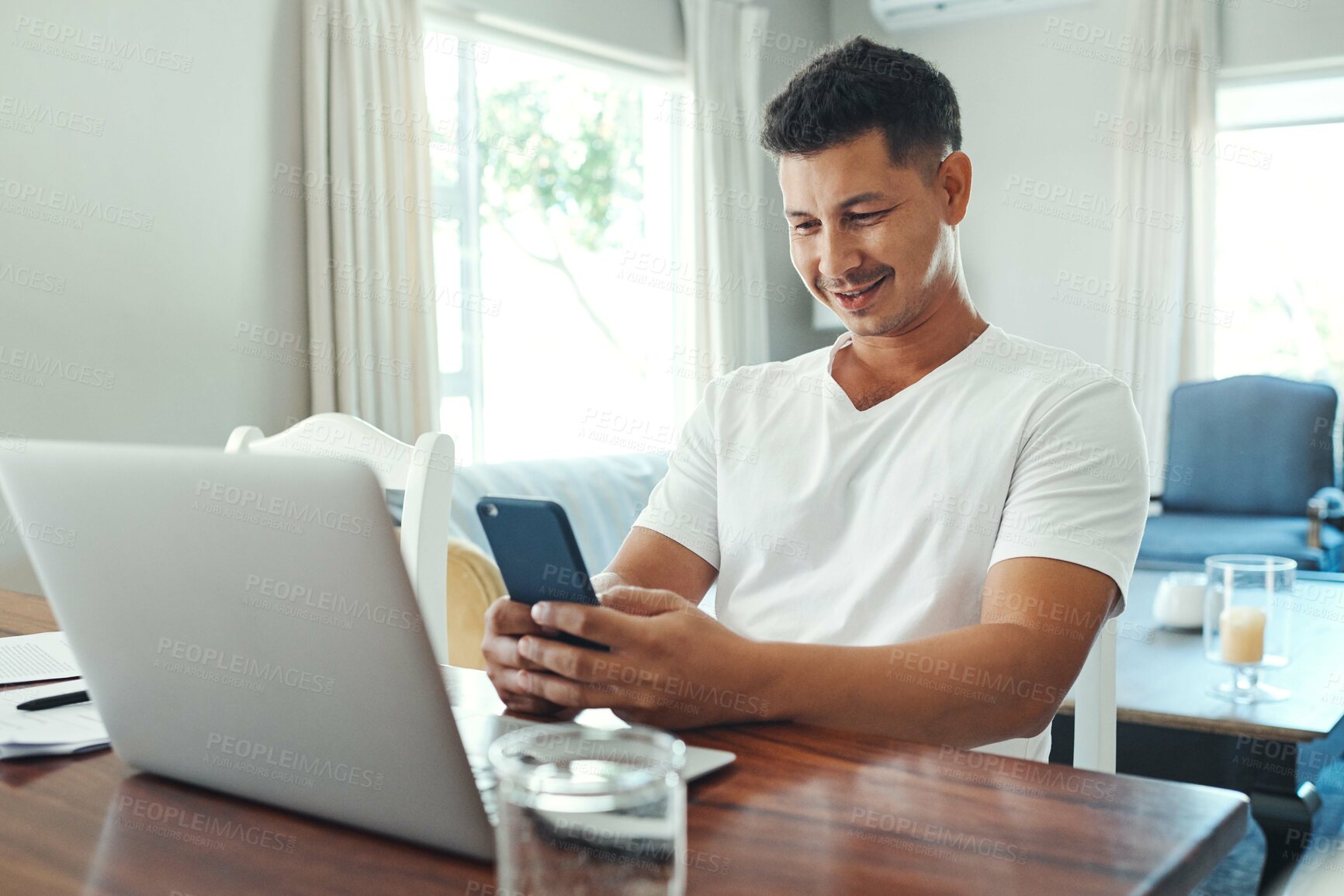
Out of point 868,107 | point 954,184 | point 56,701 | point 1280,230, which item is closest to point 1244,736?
point 954,184

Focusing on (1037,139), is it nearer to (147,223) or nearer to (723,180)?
(723,180)

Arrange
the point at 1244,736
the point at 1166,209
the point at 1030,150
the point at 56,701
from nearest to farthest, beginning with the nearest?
the point at 56,701 < the point at 1244,736 < the point at 1166,209 < the point at 1030,150

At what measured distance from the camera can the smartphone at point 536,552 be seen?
81 cm

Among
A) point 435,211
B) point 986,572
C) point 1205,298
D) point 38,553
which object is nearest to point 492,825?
point 38,553

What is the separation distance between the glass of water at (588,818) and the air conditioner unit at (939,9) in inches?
198

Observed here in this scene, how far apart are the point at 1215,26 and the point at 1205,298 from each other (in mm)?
1089

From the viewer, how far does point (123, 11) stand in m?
2.75

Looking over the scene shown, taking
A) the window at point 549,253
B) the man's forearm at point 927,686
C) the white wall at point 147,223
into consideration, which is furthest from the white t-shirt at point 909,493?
the window at point 549,253

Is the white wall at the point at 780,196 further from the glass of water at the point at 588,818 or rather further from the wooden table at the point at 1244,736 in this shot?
the glass of water at the point at 588,818

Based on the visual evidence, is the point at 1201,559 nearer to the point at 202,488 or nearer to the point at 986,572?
the point at 986,572

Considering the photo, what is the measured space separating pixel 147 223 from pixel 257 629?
247cm

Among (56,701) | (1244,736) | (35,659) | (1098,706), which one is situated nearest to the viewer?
(56,701)

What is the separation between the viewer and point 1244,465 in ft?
14.3

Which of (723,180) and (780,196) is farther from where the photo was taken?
(780,196)
